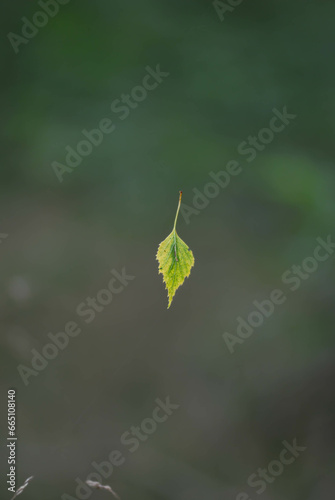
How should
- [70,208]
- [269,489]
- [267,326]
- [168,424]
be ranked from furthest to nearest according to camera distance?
[70,208], [267,326], [168,424], [269,489]

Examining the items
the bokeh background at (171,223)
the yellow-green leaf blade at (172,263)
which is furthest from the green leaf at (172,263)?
the bokeh background at (171,223)

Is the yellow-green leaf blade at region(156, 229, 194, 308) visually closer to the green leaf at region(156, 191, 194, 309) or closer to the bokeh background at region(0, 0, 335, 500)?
the green leaf at region(156, 191, 194, 309)

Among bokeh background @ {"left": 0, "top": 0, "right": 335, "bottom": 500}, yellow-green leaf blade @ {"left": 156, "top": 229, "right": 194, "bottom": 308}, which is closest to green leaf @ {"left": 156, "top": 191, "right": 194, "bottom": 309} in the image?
yellow-green leaf blade @ {"left": 156, "top": 229, "right": 194, "bottom": 308}

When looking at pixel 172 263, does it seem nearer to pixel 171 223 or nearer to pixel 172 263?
pixel 172 263

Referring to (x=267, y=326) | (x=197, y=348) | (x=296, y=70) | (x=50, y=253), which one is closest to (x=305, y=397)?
(x=267, y=326)

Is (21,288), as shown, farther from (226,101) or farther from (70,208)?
(226,101)

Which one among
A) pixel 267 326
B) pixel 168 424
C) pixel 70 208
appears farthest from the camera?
pixel 70 208

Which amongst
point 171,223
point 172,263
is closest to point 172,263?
point 172,263

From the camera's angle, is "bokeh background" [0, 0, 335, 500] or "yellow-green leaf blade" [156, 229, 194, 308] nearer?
"yellow-green leaf blade" [156, 229, 194, 308]

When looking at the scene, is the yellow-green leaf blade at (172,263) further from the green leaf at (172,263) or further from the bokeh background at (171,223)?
the bokeh background at (171,223)
